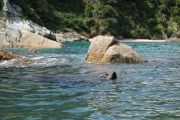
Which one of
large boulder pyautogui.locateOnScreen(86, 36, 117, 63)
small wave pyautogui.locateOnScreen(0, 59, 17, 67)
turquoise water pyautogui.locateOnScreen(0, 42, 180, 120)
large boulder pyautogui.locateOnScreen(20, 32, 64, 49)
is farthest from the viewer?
large boulder pyautogui.locateOnScreen(20, 32, 64, 49)

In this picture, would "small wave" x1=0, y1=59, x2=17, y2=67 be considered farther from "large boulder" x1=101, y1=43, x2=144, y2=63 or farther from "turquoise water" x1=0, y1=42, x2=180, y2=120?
"large boulder" x1=101, y1=43, x2=144, y2=63

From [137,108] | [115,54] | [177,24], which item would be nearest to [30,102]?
[137,108]

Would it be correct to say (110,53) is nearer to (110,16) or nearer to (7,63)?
(7,63)

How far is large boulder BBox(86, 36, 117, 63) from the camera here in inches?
1181

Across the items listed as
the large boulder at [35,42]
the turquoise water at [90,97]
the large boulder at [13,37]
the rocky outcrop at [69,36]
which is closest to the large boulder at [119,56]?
the turquoise water at [90,97]

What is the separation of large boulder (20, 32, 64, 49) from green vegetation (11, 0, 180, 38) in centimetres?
2637

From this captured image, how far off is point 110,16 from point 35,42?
1939 inches

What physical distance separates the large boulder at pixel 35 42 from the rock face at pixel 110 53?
787 inches

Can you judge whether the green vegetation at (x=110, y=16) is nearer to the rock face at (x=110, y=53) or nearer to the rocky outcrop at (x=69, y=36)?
the rocky outcrop at (x=69, y=36)

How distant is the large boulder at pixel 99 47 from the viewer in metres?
30.0

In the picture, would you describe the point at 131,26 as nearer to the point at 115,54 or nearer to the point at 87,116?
the point at 115,54

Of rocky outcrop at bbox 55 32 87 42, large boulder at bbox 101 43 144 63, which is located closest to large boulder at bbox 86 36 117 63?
large boulder at bbox 101 43 144 63

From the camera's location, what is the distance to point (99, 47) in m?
30.3

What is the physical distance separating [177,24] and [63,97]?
96.6m
